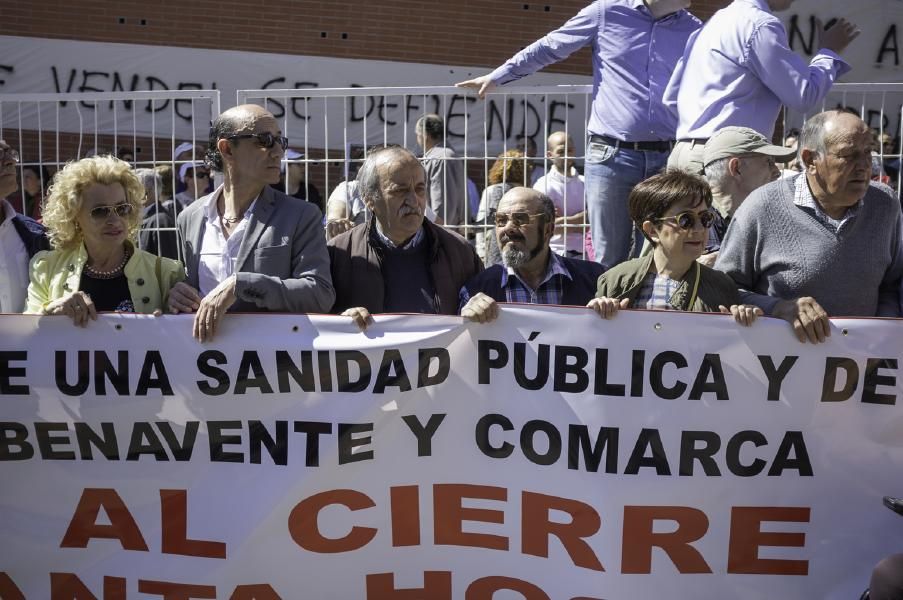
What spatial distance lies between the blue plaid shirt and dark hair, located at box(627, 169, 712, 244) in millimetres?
415

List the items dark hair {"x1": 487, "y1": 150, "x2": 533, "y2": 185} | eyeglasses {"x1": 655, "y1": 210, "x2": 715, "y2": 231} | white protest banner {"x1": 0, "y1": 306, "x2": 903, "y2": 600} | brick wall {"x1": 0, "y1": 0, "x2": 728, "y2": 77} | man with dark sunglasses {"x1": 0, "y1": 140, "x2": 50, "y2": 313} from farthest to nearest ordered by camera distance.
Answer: brick wall {"x1": 0, "y1": 0, "x2": 728, "y2": 77}, dark hair {"x1": 487, "y1": 150, "x2": 533, "y2": 185}, man with dark sunglasses {"x1": 0, "y1": 140, "x2": 50, "y2": 313}, eyeglasses {"x1": 655, "y1": 210, "x2": 715, "y2": 231}, white protest banner {"x1": 0, "y1": 306, "x2": 903, "y2": 600}

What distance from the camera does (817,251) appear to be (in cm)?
424

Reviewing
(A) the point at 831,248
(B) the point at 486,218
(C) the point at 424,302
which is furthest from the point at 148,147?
(A) the point at 831,248

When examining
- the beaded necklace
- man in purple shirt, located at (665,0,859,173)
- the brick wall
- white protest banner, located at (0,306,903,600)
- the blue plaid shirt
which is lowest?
white protest banner, located at (0,306,903,600)

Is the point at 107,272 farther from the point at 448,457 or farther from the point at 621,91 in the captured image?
the point at 621,91

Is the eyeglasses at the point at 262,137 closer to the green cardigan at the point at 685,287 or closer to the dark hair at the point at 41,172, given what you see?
the green cardigan at the point at 685,287

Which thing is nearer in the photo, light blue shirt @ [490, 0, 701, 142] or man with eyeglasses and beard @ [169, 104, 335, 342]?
man with eyeglasses and beard @ [169, 104, 335, 342]

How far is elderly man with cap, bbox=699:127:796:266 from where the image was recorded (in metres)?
5.32

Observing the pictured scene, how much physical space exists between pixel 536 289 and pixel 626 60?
2.34m

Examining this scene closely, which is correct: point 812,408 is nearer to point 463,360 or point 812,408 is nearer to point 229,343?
point 463,360

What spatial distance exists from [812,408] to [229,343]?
6.91ft

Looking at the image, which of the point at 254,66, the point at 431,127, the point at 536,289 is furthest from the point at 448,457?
the point at 254,66

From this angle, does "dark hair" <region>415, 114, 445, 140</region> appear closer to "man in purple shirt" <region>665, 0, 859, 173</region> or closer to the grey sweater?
"man in purple shirt" <region>665, 0, 859, 173</region>

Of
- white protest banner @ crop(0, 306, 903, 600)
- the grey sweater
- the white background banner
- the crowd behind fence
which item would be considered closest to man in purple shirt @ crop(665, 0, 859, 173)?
the crowd behind fence
